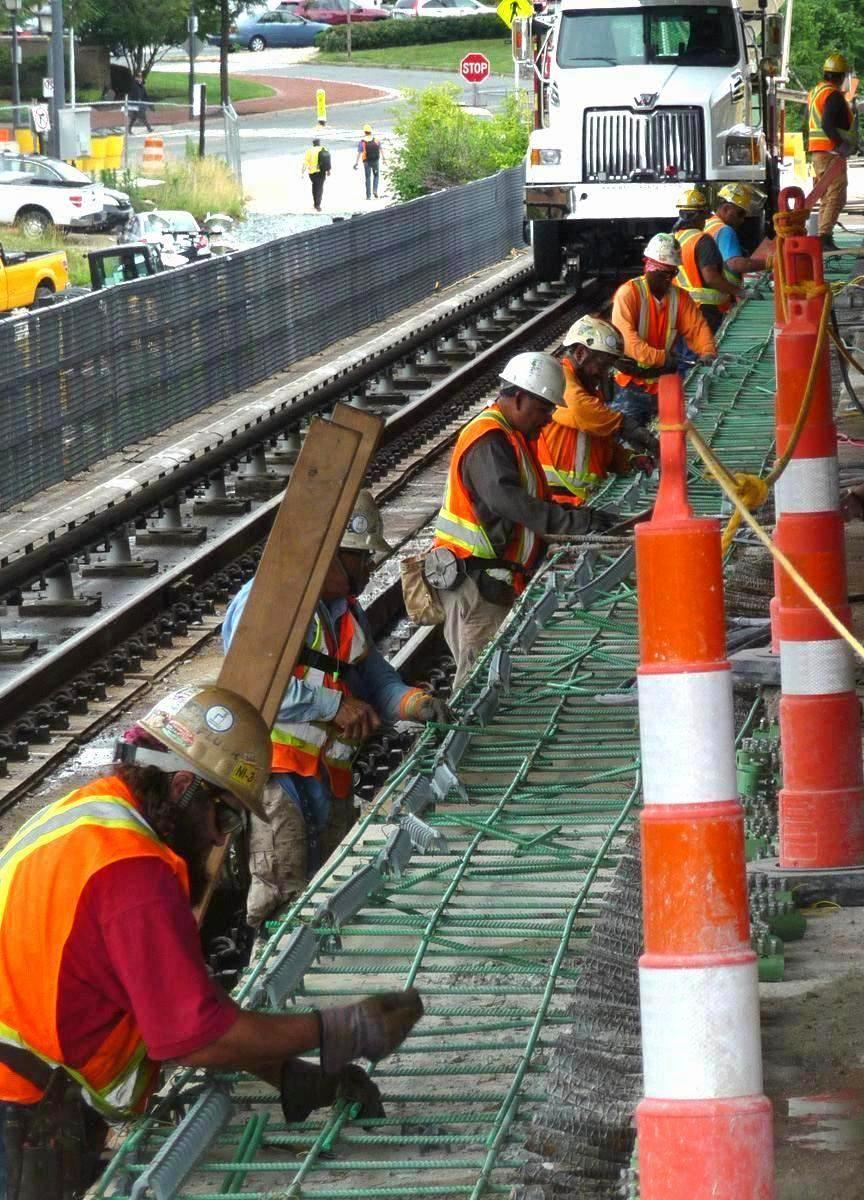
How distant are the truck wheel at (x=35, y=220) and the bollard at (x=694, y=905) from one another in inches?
1557

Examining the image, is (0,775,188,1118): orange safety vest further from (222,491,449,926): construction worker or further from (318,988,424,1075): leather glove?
(222,491,449,926): construction worker

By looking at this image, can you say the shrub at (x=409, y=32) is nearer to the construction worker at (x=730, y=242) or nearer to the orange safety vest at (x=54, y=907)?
the construction worker at (x=730, y=242)

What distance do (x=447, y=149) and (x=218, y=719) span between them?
37.6 m

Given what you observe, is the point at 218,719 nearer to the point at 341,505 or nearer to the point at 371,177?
the point at 341,505

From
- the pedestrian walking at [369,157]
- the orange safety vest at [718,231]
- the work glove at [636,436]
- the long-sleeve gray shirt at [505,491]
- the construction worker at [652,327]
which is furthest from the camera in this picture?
the pedestrian walking at [369,157]

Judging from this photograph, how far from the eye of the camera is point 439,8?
92312 mm

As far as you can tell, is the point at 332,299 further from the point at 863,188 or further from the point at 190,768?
the point at 190,768

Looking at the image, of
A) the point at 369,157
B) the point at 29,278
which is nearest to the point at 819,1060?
the point at 29,278

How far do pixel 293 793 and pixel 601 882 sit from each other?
160 cm

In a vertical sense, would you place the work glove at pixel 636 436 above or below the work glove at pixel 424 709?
above

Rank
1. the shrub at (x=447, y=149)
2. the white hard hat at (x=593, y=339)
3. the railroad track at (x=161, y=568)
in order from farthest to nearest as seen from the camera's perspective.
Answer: the shrub at (x=447, y=149) → the railroad track at (x=161, y=568) → the white hard hat at (x=593, y=339)

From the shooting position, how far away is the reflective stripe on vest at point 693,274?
16203 mm

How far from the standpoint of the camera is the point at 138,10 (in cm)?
7162

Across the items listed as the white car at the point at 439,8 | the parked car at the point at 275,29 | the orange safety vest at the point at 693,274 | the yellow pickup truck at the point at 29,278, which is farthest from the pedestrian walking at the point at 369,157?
the parked car at the point at 275,29
